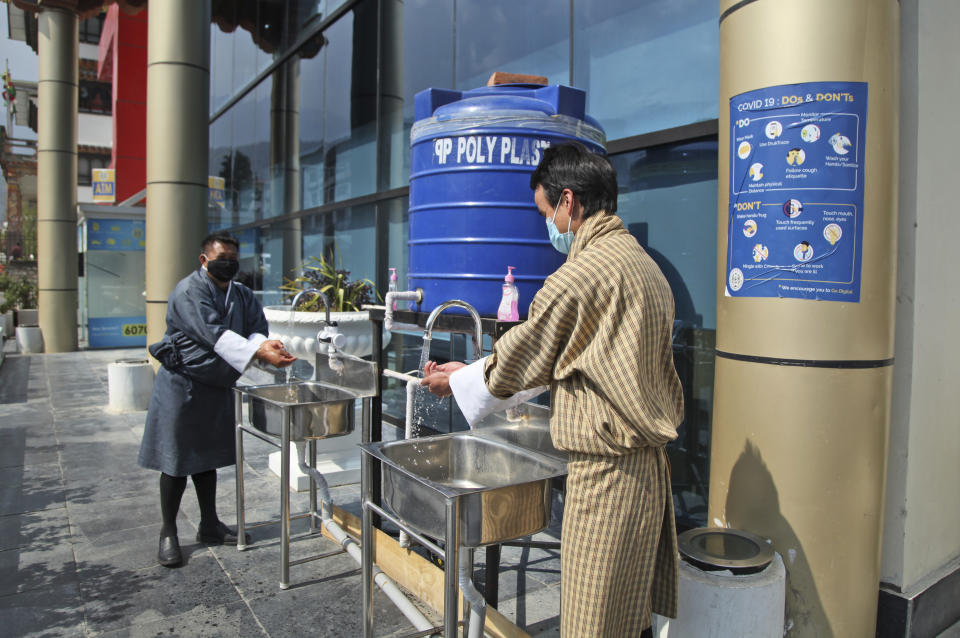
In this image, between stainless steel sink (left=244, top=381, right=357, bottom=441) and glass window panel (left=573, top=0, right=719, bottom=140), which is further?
glass window panel (left=573, top=0, right=719, bottom=140)

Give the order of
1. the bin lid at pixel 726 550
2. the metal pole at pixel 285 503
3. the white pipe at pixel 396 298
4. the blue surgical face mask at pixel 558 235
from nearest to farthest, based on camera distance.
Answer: the blue surgical face mask at pixel 558 235
the bin lid at pixel 726 550
the white pipe at pixel 396 298
the metal pole at pixel 285 503

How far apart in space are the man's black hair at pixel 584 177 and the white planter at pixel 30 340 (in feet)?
46.3

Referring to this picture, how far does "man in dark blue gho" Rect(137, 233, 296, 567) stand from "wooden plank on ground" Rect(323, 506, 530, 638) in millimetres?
1106

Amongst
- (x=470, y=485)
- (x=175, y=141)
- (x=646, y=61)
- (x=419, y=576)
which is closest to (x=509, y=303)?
(x=470, y=485)

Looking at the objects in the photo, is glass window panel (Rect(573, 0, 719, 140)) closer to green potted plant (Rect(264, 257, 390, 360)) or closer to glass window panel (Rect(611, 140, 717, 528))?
glass window panel (Rect(611, 140, 717, 528))

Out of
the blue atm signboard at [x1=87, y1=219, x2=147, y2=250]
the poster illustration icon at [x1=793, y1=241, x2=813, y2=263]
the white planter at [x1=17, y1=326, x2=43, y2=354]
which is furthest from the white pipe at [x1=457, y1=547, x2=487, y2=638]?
the white planter at [x1=17, y1=326, x2=43, y2=354]

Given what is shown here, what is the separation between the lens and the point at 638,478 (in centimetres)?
187

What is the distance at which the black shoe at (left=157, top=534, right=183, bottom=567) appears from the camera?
143 inches

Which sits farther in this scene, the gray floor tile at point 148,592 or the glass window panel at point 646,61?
the glass window panel at point 646,61

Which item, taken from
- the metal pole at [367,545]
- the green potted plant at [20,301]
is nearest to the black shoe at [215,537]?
the metal pole at [367,545]

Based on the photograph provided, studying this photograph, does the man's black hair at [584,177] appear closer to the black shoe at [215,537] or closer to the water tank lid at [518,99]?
the water tank lid at [518,99]

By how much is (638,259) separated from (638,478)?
0.61 metres

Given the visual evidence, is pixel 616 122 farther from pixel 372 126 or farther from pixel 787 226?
pixel 372 126

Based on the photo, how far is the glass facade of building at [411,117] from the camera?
3.85 meters
